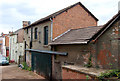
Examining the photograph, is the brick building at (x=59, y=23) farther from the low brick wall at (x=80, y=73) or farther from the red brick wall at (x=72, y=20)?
the low brick wall at (x=80, y=73)

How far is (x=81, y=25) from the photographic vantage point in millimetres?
14391

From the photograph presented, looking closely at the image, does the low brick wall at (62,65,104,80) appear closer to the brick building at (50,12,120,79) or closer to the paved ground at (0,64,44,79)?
the brick building at (50,12,120,79)

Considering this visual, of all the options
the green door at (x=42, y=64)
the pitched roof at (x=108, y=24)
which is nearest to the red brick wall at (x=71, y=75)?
the pitched roof at (x=108, y=24)

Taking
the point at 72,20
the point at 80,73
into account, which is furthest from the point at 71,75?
the point at 72,20

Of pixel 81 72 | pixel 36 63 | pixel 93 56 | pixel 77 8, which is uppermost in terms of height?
pixel 77 8

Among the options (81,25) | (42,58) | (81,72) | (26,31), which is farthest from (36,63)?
(81,72)

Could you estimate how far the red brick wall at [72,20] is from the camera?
12.7m

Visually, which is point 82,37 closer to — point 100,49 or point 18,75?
point 100,49

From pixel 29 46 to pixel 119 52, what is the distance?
46.0ft

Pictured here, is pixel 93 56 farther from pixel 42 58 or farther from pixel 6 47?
pixel 6 47

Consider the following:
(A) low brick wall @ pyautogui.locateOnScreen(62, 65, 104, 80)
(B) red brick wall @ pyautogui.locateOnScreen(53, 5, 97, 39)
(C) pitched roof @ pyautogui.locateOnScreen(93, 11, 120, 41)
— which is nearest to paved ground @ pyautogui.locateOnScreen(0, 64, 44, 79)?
(B) red brick wall @ pyautogui.locateOnScreen(53, 5, 97, 39)

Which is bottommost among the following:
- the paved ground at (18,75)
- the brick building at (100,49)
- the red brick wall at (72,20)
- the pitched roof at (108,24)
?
the paved ground at (18,75)

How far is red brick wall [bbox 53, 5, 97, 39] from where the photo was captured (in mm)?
12652

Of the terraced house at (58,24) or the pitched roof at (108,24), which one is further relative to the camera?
the terraced house at (58,24)
